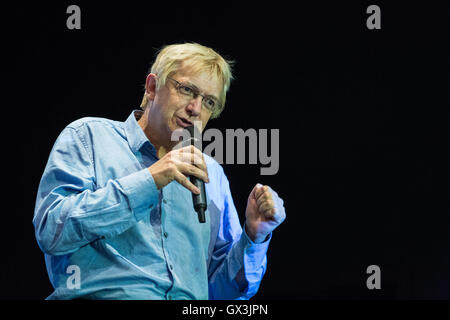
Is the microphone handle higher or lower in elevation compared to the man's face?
Answer: lower

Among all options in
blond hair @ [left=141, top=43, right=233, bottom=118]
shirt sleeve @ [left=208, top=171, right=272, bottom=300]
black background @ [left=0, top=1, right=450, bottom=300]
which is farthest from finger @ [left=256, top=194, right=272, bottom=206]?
black background @ [left=0, top=1, right=450, bottom=300]

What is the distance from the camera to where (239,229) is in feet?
6.63

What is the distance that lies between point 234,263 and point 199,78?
68 cm

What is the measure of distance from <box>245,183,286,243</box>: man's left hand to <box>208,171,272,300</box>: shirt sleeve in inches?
1.4

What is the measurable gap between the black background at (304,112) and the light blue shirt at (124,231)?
2.60 ft

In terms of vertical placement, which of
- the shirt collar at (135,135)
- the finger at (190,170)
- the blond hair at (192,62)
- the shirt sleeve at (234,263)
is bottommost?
the shirt sleeve at (234,263)

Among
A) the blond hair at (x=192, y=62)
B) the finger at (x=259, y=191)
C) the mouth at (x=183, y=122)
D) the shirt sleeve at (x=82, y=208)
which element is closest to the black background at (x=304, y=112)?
the blond hair at (x=192, y=62)

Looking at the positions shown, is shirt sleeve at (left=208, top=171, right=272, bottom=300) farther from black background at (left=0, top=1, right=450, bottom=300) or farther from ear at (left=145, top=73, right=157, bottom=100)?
black background at (left=0, top=1, right=450, bottom=300)

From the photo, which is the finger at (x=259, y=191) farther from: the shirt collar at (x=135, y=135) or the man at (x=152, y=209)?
the shirt collar at (x=135, y=135)

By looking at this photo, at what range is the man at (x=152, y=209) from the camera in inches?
56.8

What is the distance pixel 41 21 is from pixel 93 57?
286mm

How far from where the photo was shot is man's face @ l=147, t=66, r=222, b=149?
71.7 inches
